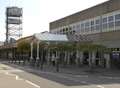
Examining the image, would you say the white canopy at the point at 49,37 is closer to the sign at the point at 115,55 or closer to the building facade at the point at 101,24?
the building facade at the point at 101,24

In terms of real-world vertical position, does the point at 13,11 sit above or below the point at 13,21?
above

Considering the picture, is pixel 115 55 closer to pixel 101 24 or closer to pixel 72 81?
pixel 101 24

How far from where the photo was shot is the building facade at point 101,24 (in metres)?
44.2

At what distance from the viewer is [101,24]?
4825 centimetres

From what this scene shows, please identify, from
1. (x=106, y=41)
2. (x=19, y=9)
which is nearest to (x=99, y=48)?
(x=106, y=41)

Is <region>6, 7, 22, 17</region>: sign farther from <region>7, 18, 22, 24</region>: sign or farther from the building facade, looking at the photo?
the building facade

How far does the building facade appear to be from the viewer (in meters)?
44.2

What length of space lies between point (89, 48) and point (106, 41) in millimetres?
8019

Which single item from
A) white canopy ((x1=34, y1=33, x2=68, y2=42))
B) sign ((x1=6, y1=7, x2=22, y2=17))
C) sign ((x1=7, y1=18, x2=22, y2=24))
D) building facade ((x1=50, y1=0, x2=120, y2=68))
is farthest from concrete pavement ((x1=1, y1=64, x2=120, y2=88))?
sign ((x1=6, y1=7, x2=22, y2=17))

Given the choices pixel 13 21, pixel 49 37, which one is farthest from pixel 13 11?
pixel 49 37

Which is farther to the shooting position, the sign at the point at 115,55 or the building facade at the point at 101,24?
the building facade at the point at 101,24

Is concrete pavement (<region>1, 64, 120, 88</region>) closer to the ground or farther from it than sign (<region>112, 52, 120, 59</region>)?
closer to the ground

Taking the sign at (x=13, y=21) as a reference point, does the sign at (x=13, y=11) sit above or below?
above

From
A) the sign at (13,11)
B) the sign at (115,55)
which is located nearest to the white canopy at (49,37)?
the sign at (115,55)
